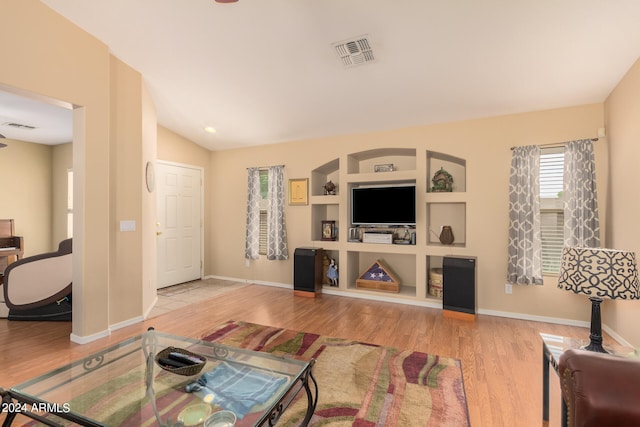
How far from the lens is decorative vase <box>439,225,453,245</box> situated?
403 centimetres

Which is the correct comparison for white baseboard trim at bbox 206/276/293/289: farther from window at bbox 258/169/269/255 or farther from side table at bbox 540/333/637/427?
side table at bbox 540/333/637/427

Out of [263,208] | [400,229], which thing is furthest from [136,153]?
[400,229]

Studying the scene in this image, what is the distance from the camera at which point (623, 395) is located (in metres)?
0.83

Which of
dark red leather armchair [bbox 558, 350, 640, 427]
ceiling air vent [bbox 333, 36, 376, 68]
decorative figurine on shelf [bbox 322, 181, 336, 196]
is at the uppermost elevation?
ceiling air vent [bbox 333, 36, 376, 68]

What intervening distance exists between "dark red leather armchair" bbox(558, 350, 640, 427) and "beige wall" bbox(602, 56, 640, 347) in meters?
2.44

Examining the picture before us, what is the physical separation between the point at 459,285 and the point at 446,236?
2.31ft

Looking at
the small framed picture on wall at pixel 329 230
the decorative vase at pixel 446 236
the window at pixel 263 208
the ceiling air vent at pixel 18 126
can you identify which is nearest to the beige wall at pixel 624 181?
the decorative vase at pixel 446 236

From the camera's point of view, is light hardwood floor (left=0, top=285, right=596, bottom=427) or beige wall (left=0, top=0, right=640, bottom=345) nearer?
light hardwood floor (left=0, top=285, right=596, bottom=427)

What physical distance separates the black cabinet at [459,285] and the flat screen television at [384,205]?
79cm

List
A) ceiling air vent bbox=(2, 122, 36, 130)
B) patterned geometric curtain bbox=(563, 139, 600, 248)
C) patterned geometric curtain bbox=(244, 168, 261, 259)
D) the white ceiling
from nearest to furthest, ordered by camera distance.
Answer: the white ceiling
patterned geometric curtain bbox=(563, 139, 600, 248)
ceiling air vent bbox=(2, 122, 36, 130)
patterned geometric curtain bbox=(244, 168, 261, 259)

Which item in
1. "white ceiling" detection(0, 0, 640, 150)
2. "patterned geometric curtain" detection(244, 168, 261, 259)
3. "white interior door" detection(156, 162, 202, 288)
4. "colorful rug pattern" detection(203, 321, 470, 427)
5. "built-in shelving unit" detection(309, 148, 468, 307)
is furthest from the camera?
"patterned geometric curtain" detection(244, 168, 261, 259)

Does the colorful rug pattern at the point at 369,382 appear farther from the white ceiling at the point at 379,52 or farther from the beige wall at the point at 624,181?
the white ceiling at the point at 379,52

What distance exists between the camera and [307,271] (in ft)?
15.2

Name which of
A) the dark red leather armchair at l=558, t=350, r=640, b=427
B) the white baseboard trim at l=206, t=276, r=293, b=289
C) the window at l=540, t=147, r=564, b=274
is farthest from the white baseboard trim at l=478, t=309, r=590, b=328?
the dark red leather armchair at l=558, t=350, r=640, b=427
